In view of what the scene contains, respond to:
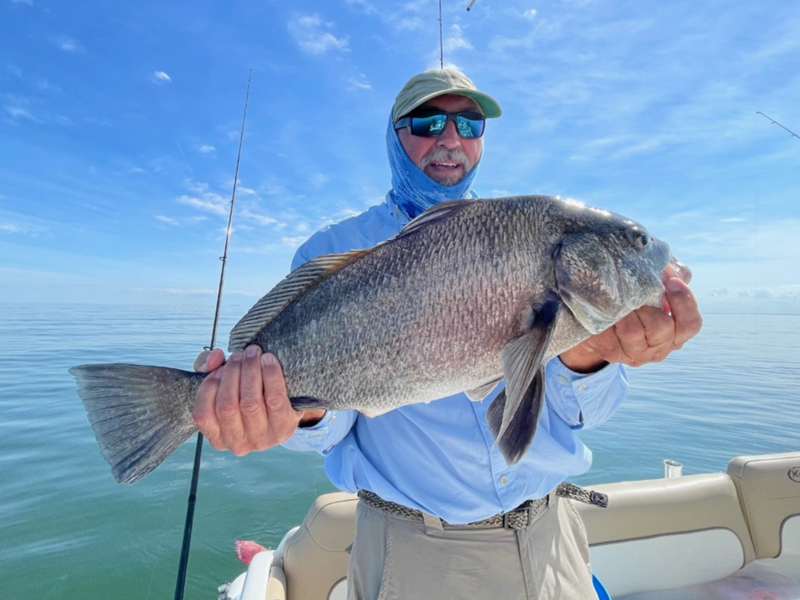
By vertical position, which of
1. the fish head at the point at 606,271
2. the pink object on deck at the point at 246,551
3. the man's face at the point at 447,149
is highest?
the man's face at the point at 447,149

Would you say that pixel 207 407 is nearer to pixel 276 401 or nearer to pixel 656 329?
pixel 276 401

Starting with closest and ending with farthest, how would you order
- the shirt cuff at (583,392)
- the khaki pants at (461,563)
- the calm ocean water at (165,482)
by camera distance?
the khaki pants at (461,563)
the shirt cuff at (583,392)
the calm ocean water at (165,482)

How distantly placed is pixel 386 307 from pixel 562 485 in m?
1.44

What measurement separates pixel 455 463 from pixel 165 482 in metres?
6.62

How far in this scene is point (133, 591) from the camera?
4727 millimetres

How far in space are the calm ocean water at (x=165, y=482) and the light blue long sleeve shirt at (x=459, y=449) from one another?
3927 millimetres

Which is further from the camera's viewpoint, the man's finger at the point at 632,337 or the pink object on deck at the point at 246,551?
the pink object on deck at the point at 246,551

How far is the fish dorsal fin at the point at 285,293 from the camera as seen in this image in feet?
6.42

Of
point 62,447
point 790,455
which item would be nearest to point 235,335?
point 790,455

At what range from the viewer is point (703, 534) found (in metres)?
4.06

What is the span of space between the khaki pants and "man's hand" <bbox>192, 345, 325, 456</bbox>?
2.43ft

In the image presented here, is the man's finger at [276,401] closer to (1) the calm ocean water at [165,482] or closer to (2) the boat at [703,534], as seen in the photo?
(2) the boat at [703,534]

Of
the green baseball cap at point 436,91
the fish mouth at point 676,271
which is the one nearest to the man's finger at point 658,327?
the fish mouth at point 676,271

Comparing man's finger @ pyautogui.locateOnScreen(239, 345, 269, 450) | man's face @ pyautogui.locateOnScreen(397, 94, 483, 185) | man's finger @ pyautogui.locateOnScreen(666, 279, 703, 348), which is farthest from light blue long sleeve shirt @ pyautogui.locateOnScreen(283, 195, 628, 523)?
man's face @ pyautogui.locateOnScreen(397, 94, 483, 185)
